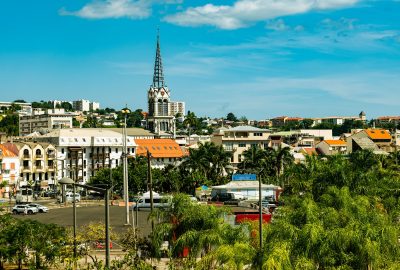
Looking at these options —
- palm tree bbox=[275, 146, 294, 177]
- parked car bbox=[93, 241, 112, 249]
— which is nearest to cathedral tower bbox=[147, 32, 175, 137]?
palm tree bbox=[275, 146, 294, 177]

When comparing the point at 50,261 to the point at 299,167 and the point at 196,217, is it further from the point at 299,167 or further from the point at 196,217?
the point at 299,167

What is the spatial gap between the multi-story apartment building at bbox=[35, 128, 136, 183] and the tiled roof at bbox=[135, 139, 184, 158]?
10084mm

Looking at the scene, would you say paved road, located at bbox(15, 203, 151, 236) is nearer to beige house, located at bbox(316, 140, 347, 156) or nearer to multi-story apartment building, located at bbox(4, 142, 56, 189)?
multi-story apartment building, located at bbox(4, 142, 56, 189)

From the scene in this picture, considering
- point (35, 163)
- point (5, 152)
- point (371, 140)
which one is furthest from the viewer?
point (371, 140)

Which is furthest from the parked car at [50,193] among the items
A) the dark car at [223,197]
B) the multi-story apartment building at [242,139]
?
the dark car at [223,197]

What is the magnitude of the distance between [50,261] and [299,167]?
3386 cm

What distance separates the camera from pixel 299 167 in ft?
193

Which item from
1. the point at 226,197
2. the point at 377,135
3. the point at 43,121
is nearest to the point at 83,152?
the point at 226,197

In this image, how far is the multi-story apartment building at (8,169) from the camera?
89.1 m

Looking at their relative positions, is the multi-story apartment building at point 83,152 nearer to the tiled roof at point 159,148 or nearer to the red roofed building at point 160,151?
the tiled roof at point 159,148

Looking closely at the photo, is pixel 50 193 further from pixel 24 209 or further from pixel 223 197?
pixel 223 197

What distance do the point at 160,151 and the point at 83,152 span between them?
65.7 ft

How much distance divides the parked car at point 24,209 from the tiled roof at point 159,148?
50555 millimetres

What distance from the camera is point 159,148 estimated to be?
11781 centimetres
